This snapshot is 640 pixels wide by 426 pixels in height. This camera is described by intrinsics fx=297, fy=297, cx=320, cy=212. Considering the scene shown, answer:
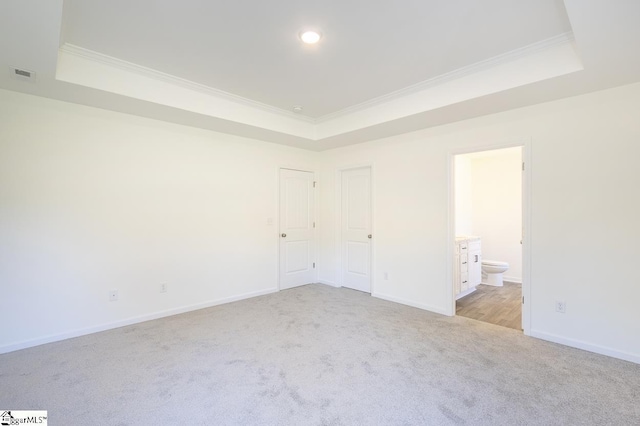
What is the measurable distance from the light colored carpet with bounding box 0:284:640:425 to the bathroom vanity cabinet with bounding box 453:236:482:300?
3.34ft

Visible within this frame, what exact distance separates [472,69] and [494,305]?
126 inches

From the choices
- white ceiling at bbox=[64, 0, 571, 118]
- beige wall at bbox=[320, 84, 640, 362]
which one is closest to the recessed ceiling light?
white ceiling at bbox=[64, 0, 571, 118]

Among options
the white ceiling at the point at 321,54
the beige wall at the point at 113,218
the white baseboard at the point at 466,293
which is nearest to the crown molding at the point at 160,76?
the white ceiling at the point at 321,54

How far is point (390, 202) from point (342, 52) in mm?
2401

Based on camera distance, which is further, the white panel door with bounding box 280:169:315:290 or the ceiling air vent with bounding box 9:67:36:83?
the white panel door with bounding box 280:169:315:290

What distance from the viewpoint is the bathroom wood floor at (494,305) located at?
145 inches

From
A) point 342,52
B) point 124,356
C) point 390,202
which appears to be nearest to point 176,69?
point 342,52

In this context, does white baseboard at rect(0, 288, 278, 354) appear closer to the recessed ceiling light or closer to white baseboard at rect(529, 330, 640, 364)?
the recessed ceiling light

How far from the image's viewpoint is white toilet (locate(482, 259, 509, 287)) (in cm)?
525

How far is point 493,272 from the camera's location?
532 centimetres

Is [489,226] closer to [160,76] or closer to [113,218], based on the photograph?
[160,76]

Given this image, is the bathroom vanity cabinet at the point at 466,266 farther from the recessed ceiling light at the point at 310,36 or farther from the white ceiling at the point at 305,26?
the recessed ceiling light at the point at 310,36

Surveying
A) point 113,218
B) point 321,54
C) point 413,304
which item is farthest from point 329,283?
point 321,54

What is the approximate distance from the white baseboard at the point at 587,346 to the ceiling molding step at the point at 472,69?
2740 mm
